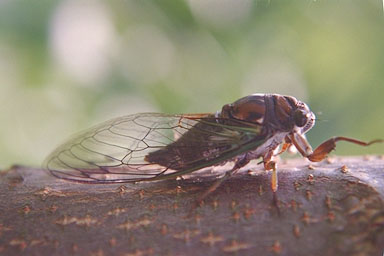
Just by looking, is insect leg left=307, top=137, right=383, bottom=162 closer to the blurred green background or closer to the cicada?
the cicada

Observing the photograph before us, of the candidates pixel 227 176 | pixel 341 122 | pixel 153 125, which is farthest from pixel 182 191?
pixel 341 122

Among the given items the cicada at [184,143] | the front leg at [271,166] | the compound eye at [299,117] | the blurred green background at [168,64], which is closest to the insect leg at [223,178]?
the cicada at [184,143]

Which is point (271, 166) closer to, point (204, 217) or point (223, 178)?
point (223, 178)

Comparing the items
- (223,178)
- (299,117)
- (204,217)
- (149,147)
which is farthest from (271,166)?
(149,147)

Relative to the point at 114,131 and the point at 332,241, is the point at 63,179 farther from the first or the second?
the point at 332,241

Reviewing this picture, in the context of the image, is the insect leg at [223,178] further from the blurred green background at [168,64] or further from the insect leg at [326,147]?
the blurred green background at [168,64]

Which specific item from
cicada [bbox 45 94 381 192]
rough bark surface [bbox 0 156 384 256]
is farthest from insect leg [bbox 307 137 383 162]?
rough bark surface [bbox 0 156 384 256]
